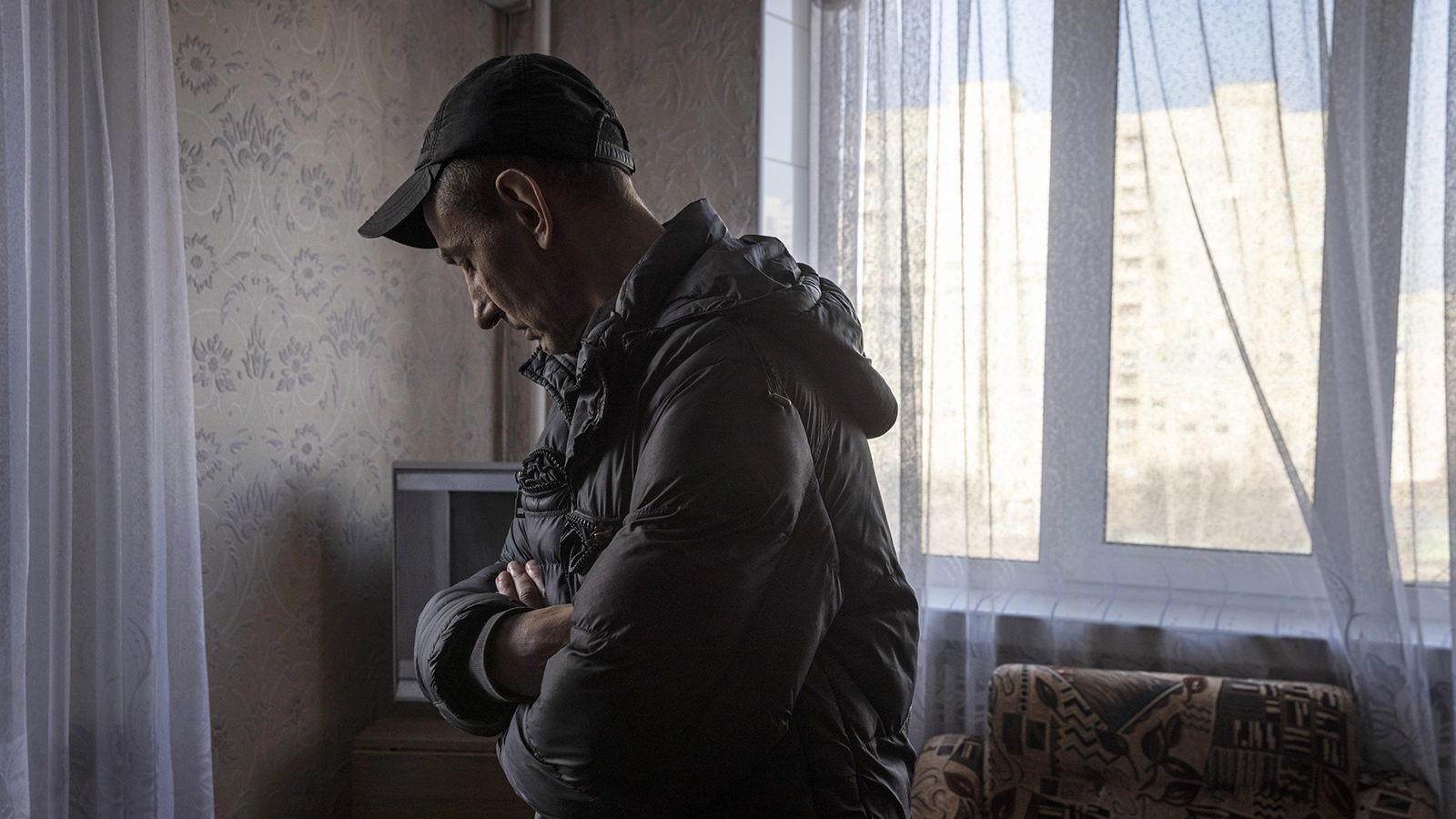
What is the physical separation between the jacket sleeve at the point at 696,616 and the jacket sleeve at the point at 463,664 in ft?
0.49

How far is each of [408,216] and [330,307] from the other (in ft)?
4.61

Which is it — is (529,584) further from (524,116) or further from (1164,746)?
(1164,746)

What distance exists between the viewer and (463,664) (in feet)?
2.89

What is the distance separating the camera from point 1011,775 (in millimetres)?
1910

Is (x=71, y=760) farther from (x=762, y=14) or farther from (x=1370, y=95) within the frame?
(x=1370, y=95)

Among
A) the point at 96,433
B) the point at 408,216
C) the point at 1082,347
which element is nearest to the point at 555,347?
the point at 408,216

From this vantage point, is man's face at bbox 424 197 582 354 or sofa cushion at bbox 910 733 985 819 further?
sofa cushion at bbox 910 733 985 819

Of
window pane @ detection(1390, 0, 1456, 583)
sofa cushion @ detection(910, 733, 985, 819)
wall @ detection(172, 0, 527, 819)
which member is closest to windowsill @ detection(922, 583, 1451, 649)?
window pane @ detection(1390, 0, 1456, 583)

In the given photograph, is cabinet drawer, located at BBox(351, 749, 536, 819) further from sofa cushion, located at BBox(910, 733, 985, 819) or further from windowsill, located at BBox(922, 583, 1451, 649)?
windowsill, located at BBox(922, 583, 1451, 649)

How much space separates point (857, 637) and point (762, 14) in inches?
80.6

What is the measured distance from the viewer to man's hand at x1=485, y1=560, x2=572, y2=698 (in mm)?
812

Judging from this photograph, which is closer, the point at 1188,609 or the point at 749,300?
the point at 749,300

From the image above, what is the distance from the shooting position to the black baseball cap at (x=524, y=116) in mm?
862

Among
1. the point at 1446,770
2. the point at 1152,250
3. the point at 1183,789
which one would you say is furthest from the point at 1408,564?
the point at 1152,250
